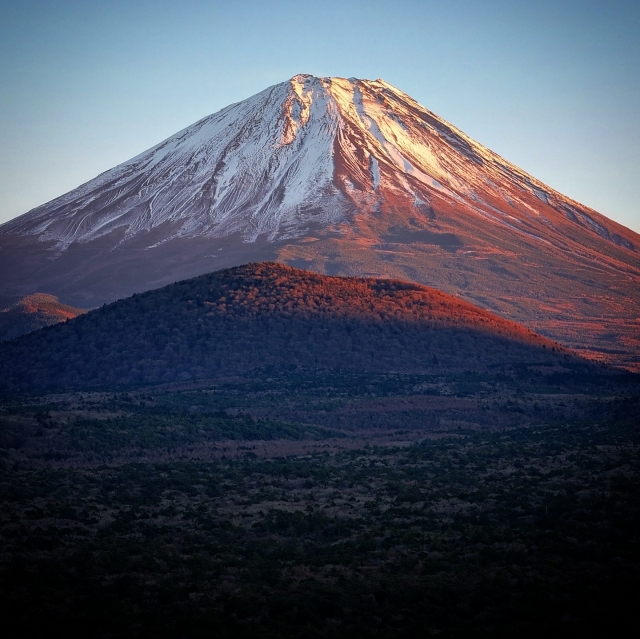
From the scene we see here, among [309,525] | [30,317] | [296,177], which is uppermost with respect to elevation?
[296,177]

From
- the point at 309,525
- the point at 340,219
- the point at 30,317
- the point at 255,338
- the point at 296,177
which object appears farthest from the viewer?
the point at 296,177

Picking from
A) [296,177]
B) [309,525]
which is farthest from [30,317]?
[309,525]

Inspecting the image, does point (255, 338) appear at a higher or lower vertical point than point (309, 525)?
higher

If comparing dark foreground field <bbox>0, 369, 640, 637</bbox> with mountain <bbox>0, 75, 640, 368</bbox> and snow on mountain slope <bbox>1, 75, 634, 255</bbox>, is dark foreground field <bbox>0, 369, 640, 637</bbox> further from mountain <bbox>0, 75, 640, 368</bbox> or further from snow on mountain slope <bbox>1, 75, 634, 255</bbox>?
snow on mountain slope <bbox>1, 75, 634, 255</bbox>

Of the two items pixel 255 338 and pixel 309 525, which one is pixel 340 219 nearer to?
pixel 255 338

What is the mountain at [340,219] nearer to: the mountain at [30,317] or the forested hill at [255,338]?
the mountain at [30,317]

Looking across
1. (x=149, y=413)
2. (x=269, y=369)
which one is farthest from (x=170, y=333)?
(x=149, y=413)
